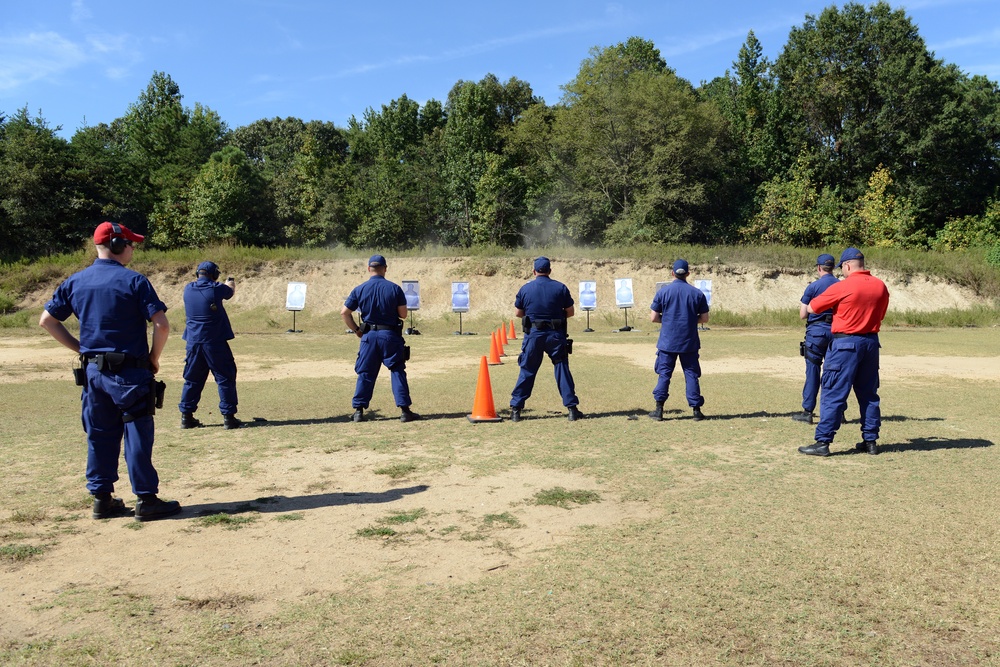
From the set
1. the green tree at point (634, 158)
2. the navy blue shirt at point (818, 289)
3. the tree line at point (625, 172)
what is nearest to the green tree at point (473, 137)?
the tree line at point (625, 172)

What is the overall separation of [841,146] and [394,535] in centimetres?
4890

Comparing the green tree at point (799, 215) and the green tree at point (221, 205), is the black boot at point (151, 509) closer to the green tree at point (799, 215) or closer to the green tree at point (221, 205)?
the green tree at point (221, 205)

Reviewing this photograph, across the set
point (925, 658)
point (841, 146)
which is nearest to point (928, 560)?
point (925, 658)

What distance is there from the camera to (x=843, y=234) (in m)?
43.4

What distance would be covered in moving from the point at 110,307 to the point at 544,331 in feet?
17.0

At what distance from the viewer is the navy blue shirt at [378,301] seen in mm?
9336

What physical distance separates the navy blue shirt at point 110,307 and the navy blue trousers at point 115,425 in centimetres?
19

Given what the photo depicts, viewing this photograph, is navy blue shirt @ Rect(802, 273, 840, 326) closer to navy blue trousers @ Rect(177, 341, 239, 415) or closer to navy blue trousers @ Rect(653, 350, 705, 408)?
navy blue trousers @ Rect(653, 350, 705, 408)

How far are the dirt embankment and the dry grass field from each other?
71.8 ft

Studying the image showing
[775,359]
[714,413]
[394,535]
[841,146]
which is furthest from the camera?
[841,146]

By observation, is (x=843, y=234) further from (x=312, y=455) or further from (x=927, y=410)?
(x=312, y=455)

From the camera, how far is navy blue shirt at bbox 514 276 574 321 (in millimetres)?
9336

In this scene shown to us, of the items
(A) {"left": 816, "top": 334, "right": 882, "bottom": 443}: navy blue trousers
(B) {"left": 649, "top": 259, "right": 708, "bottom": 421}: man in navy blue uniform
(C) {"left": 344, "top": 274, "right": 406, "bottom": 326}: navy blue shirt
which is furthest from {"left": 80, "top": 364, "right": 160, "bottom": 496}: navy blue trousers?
(A) {"left": 816, "top": 334, "right": 882, "bottom": 443}: navy blue trousers

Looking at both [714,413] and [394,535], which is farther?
[714,413]
